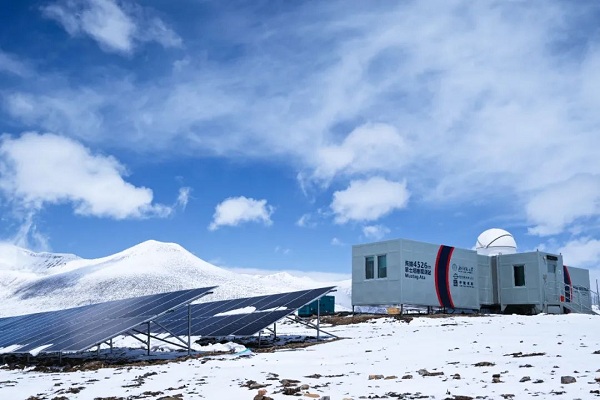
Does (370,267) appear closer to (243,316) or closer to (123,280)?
(243,316)

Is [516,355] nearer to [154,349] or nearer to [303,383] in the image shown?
[303,383]

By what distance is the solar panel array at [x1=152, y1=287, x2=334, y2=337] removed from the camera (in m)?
20.7

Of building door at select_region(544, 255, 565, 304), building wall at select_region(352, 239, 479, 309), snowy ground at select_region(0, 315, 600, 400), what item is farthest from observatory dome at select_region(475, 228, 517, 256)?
snowy ground at select_region(0, 315, 600, 400)

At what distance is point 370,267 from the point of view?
1458 inches

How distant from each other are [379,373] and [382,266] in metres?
23.2

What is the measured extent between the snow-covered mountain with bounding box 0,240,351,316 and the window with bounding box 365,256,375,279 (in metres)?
35.5

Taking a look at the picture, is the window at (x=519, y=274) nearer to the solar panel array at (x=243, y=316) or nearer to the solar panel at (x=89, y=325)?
the solar panel array at (x=243, y=316)

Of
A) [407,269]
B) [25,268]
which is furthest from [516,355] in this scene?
[25,268]

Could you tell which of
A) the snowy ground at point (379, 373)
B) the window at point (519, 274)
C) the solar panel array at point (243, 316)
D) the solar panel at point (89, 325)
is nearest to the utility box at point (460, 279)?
the window at point (519, 274)

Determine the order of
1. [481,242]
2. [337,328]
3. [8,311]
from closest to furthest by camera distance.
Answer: [337,328]
[481,242]
[8,311]

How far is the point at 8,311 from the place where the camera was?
76438mm

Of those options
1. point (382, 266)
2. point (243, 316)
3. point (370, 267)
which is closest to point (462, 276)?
point (382, 266)

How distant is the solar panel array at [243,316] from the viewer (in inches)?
815

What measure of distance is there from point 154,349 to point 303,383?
1116 cm
